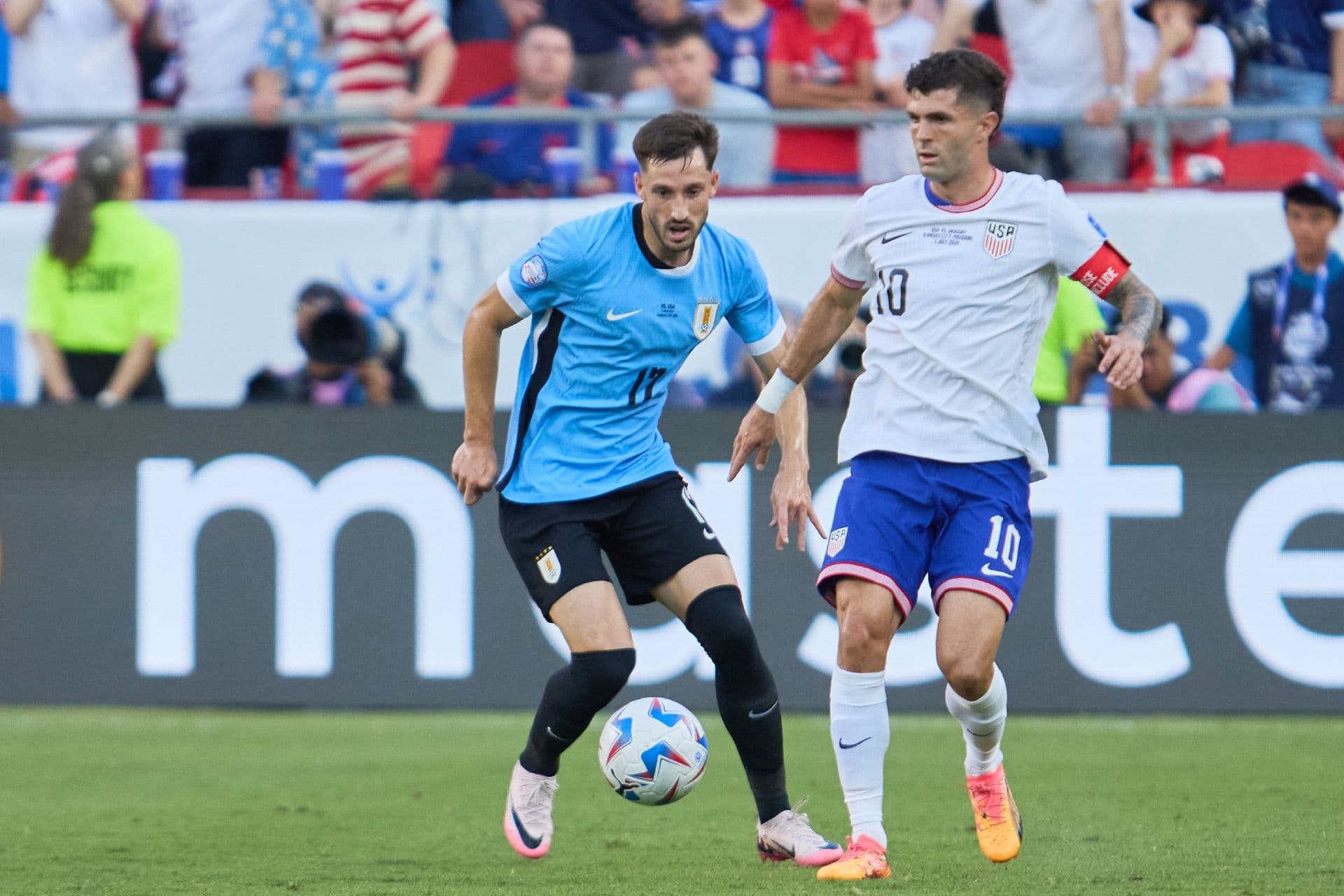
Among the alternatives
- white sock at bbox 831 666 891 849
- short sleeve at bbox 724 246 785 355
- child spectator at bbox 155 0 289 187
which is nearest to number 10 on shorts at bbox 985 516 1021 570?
white sock at bbox 831 666 891 849

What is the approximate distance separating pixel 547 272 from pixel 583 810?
230cm

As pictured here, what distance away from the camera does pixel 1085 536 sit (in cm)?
902

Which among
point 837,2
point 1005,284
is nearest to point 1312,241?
point 837,2

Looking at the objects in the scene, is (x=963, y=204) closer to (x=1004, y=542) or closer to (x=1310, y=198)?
(x=1004, y=542)

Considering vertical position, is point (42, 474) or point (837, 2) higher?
point (837, 2)

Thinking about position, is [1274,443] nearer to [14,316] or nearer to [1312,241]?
[1312,241]

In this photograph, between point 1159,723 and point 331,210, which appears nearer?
point 1159,723

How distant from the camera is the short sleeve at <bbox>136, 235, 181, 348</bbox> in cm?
1024

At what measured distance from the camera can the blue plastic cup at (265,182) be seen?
10.9 m

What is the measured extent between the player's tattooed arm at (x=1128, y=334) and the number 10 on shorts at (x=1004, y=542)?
54 centimetres

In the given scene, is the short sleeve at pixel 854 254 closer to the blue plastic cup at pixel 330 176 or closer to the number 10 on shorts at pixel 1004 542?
the number 10 on shorts at pixel 1004 542

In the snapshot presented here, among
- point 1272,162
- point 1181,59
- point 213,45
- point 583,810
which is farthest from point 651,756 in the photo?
point 213,45

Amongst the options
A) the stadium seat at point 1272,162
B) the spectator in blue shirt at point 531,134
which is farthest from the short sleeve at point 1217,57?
the spectator in blue shirt at point 531,134

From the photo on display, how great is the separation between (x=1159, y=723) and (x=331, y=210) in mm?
5513
